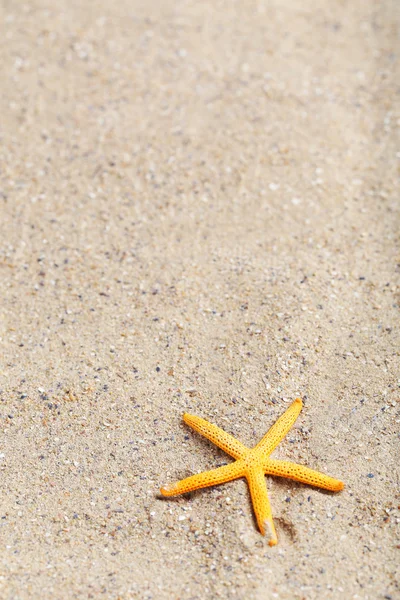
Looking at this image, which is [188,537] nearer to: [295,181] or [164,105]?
[295,181]

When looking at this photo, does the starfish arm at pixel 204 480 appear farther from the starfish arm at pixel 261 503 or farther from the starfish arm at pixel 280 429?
the starfish arm at pixel 280 429

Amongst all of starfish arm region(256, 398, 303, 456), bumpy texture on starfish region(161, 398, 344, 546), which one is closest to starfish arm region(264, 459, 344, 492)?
bumpy texture on starfish region(161, 398, 344, 546)

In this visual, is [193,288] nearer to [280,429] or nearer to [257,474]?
[280,429]

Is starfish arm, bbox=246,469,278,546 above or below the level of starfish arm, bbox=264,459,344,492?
below

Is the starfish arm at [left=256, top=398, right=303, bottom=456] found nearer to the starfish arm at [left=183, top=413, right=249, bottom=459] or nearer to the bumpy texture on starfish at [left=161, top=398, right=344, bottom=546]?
the bumpy texture on starfish at [left=161, top=398, right=344, bottom=546]

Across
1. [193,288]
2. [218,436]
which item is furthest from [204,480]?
[193,288]

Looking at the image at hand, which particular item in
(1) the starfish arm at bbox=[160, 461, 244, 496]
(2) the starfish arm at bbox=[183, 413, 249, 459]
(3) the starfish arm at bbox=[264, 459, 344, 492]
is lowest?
(1) the starfish arm at bbox=[160, 461, 244, 496]

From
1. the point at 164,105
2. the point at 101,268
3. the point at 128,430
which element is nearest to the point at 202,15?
the point at 164,105

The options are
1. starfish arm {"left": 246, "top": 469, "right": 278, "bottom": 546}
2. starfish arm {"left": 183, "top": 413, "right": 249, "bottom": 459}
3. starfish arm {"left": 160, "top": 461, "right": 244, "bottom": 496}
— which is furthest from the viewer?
starfish arm {"left": 183, "top": 413, "right": 249, "bottom": 459}
